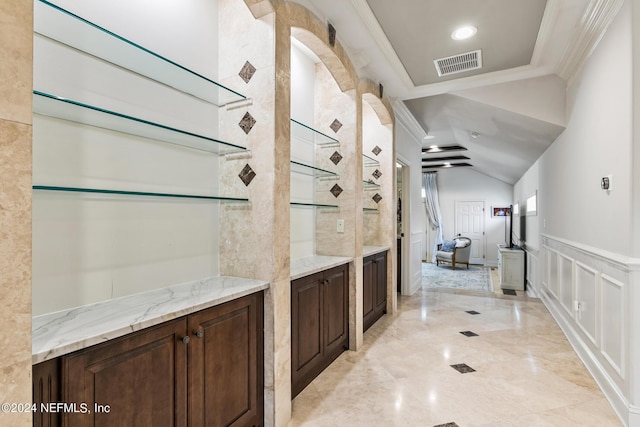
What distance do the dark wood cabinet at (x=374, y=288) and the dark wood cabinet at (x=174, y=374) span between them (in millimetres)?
1808

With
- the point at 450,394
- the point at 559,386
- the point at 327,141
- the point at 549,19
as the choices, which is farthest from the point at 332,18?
the point at 559,386

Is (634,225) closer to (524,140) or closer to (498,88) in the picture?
(498,88)

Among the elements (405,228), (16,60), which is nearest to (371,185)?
(405,228)

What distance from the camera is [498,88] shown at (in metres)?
3.90

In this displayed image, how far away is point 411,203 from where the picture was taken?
5.42m

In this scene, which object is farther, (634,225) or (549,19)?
(549,19)

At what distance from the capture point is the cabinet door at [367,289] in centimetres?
345

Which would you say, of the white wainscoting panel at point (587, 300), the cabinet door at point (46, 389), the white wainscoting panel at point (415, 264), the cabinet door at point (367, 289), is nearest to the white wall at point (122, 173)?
the cabinet door at point (46, 389)

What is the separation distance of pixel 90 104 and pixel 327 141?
2098 millimetres

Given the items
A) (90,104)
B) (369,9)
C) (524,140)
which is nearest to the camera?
(90,104)

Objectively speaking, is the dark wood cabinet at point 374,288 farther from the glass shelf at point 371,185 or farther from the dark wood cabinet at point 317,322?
the glass shelf at point 371,185

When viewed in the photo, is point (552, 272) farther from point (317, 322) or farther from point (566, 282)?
point (317, 322)

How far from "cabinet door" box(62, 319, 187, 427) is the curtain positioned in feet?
30.9

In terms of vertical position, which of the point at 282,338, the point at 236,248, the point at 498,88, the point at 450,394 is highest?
the point at 498,88
